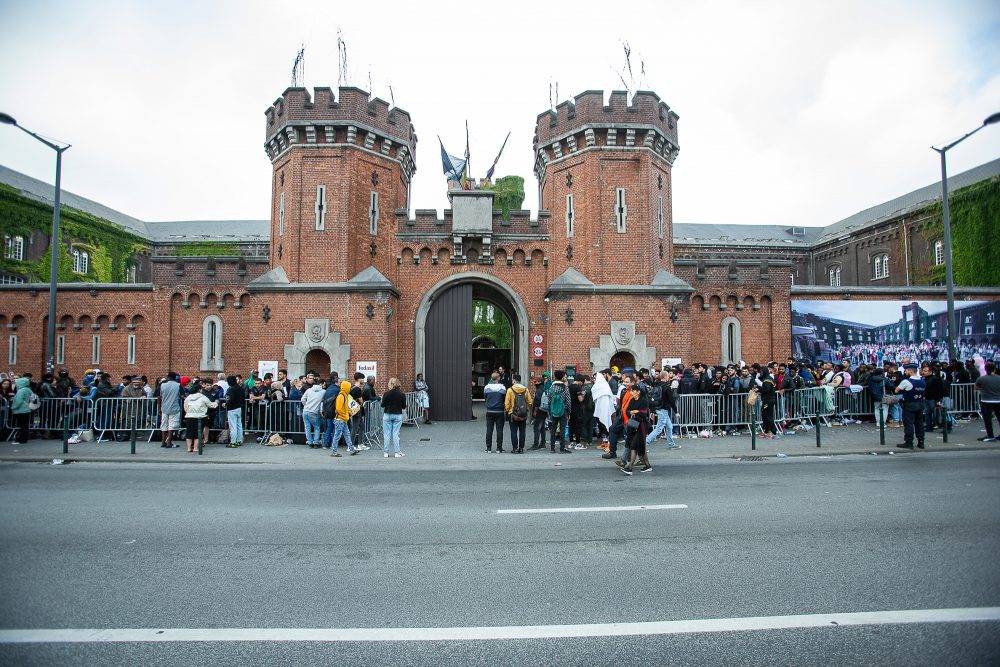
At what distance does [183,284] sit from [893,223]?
132 feet

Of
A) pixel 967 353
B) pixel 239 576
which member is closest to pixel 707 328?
pixel 967 353

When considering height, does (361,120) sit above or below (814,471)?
above

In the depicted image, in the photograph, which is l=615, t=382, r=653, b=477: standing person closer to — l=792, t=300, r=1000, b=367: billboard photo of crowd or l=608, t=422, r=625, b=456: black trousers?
l=608, t=422, r=625, b=456: black trousers

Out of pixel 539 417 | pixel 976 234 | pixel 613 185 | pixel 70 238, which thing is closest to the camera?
pixel 539 417

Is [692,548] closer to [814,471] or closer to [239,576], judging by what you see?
[239,576]

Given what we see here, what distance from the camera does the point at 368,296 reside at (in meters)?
16.6

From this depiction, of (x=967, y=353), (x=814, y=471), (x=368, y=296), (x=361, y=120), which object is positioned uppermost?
(x=361, y=120)

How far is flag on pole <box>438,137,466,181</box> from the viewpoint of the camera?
1938 centimetres

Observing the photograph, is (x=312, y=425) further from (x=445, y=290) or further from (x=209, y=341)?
(x=209, y=341)

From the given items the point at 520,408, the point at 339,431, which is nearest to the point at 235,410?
the point at 339,431

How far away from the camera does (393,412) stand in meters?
11.8

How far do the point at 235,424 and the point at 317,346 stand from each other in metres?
4.05

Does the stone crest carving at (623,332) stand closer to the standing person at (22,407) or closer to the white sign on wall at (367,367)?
the white sign on wall at (367,367)

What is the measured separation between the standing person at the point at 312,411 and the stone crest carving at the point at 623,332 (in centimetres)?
891
